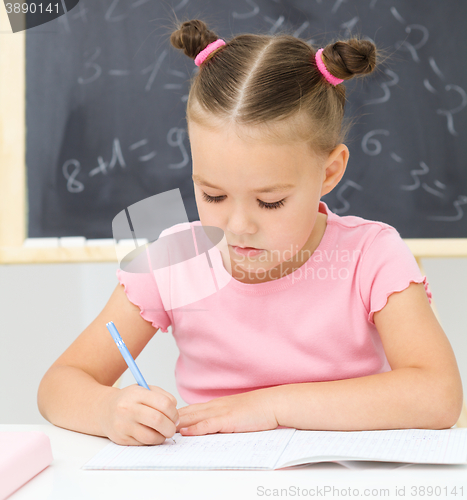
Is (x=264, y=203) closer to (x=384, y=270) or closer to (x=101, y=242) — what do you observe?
(x=384, y=270)

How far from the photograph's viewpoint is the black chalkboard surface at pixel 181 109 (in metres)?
1.51

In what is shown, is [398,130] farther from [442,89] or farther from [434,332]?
[434,332]

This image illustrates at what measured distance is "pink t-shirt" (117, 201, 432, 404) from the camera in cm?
90

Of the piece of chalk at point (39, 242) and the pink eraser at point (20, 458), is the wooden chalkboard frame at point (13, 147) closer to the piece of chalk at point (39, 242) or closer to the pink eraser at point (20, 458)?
the piece of chalk at point (39, 242)

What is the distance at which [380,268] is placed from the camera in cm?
86

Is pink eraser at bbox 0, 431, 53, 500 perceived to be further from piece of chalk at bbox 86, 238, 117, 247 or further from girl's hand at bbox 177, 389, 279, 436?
piece of chalk at bbox 86, 238, 117, 247

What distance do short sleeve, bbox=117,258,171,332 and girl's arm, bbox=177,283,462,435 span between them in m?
0.28

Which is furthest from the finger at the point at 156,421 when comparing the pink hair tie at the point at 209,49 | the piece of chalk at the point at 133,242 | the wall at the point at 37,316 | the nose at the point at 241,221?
the wall at the point at 37,316

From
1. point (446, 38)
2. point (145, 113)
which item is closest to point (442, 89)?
point (446, 38)

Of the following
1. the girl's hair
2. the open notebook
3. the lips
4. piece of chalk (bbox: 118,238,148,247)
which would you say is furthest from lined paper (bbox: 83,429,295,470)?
piece of chalk (bbox: 118,238,148,247)

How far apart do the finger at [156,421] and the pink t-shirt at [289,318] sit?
320mm

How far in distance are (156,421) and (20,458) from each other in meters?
0.15

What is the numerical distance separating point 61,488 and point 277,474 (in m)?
0.20

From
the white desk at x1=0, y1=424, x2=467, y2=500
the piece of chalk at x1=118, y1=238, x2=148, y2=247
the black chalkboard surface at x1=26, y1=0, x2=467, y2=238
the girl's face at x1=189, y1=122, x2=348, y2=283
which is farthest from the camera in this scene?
the black chalkboard surface at x1=26, y1=0, x2=467, y2=238
